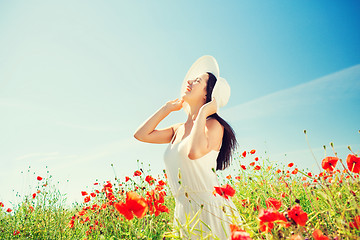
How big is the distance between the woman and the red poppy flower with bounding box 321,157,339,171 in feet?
1.98

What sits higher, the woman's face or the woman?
the woman's face

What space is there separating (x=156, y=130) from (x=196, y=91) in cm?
62

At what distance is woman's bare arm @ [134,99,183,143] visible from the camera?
2525mm

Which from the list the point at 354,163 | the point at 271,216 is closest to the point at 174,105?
the point at 354,163

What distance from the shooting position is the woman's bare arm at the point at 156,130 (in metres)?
2.53

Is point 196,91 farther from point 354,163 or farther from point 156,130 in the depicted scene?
point 354,163

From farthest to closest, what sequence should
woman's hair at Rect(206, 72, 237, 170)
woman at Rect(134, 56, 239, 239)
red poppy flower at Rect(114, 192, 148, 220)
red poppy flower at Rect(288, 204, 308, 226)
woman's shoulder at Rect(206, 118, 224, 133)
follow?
1. woman's hair at Rect(206, 72, 237, 170)
2. woman's shoulder at Rect(206, 118, 224, 133)
3. woman at Rect(134, 56, 239, 239)
4. red poppy flower at Rect(114, 192, 148, 220)
5. red poppy flower at Rect(288, 204, 308, 226)

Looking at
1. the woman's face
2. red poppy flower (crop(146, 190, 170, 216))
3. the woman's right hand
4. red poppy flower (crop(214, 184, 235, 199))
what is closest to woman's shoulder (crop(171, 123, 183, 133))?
the woman's right hand

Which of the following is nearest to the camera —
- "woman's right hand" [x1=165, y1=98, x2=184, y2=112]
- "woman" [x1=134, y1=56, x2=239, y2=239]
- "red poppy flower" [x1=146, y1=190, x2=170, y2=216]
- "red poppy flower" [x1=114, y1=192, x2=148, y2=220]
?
"red poppy flower" [x1=114, y1=192, x2=148, y2=220]

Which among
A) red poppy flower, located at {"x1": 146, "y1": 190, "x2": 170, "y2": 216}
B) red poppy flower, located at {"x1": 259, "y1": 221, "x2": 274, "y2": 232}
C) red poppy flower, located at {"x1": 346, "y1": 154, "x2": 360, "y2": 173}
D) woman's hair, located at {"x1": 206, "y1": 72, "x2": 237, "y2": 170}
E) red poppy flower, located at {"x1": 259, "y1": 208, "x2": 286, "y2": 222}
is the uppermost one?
woman's hair, located at {"x1": 206, "y1": 72, "x2": 237, "y2": 170}

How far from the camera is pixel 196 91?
2.41 meters

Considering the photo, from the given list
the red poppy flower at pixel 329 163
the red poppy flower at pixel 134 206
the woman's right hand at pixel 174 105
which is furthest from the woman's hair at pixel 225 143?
the red poppy flower at pixel 134 206

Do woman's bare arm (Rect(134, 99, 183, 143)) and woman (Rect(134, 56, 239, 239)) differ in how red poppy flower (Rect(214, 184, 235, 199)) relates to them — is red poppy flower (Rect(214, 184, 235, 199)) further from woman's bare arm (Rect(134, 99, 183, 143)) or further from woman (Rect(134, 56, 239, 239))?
woman's bare arm (Rect(134, 99, 183, 143))

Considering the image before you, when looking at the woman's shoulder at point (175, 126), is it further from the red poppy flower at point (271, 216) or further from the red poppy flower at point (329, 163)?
the red poppy flower at point (271, 216)
